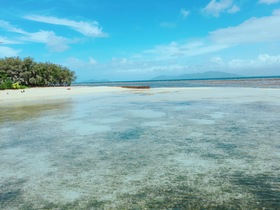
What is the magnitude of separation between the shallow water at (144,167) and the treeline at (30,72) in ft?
158

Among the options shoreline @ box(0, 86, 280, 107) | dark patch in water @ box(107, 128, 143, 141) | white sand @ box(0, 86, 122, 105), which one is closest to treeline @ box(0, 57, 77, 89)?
white sand @ box(0, 86, 122, 105)

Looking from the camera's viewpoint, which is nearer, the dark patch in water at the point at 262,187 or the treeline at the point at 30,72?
the dark patch in water at the point at 262,187

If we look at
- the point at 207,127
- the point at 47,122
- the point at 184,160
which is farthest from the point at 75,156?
the point at 47,122

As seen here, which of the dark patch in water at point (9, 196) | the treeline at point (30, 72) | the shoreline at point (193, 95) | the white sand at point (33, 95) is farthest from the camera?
the treeline at point (30, 72)

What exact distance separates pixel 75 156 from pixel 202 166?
2554mm

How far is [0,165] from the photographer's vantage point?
5.34 metres

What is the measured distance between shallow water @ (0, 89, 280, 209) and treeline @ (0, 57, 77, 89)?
48.0 metres

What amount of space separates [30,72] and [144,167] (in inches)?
2127

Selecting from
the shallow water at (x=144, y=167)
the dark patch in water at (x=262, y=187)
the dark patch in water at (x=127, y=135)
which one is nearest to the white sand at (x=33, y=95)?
the dark patch in water at (x=127, y=135)

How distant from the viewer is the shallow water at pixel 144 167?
3.64 meters

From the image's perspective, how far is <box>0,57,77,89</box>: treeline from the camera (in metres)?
52.7

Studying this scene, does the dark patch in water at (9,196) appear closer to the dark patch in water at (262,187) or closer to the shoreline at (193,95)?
the dark patch in water at (262,187)

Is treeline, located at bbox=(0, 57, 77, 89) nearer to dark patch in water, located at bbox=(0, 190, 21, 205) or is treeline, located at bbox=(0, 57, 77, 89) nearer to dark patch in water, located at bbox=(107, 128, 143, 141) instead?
dark patch in water, located at bbox=(107, 128, 143, 141)

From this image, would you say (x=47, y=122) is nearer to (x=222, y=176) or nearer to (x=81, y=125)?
(x=81, y=125)
